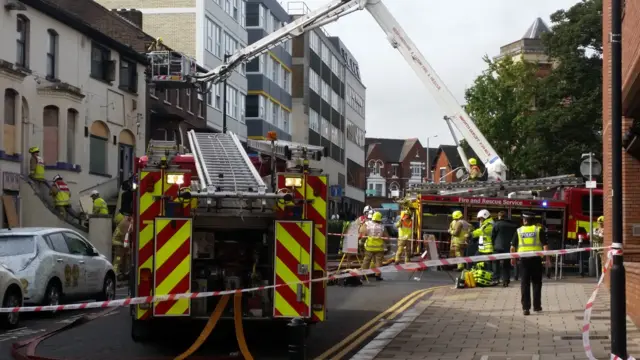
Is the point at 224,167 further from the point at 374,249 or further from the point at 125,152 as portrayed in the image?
the point at 125,152

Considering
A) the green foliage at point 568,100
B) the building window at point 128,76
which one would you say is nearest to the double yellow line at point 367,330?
the building window at point 128,76

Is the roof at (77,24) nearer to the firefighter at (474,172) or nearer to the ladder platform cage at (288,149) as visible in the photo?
the firefighter at (474,172)

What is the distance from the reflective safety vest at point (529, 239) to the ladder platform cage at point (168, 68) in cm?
2384

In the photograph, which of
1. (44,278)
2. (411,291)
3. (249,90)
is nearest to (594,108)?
(249,90)

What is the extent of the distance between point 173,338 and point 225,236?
174 cm

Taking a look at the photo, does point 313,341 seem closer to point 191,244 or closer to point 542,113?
point 191,244

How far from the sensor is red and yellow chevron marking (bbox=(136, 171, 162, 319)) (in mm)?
11320

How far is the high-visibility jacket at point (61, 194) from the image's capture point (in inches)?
1169

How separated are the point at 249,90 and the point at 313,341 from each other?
151ft

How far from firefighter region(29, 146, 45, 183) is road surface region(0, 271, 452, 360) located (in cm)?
1323

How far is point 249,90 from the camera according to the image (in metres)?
58.4

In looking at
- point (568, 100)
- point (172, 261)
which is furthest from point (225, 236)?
point (568, 100)

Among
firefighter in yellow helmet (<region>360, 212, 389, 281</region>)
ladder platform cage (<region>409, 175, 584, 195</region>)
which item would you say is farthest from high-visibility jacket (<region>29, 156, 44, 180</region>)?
ladder platform cage (<region>409, 175, 584, 195</region>)

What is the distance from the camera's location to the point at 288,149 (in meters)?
12.6
